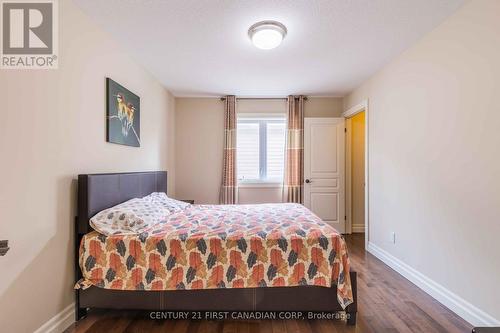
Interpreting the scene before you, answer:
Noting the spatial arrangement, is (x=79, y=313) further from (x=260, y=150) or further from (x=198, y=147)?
(x=260, y=150)

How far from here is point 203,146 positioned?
4445 millimetres

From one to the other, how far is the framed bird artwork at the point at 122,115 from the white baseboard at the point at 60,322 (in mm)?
1447

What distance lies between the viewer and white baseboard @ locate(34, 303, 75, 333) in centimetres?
166

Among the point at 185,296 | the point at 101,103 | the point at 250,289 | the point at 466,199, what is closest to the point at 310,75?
the point at 466,199

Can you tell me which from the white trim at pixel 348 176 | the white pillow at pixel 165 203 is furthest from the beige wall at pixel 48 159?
the white trim at pixel 348 176

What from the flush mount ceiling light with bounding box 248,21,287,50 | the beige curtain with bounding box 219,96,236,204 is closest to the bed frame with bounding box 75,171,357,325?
the flush mount ceiling light with bounding box 248,21,287,50

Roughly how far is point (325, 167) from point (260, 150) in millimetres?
1215

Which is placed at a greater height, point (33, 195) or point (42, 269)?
point (33, 195)

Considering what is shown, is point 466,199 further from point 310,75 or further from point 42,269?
point 42,269

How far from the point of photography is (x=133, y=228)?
194 centimetres

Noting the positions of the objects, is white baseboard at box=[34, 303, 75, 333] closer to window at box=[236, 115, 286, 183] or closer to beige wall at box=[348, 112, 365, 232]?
window at box=[236, 115, 286, 183]

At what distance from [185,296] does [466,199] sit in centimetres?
235

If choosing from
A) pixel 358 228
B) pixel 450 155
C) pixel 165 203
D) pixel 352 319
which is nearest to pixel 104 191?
pixel 165 203

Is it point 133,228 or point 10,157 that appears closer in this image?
point 10,157
